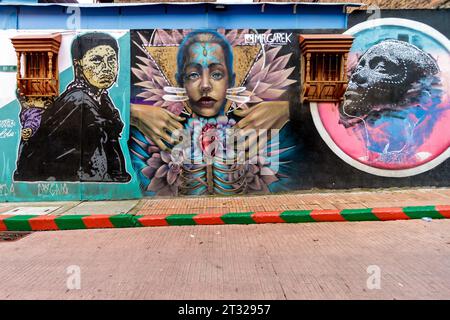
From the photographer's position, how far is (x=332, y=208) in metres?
6.28

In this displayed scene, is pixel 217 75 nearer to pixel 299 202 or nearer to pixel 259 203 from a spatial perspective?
pixel 259 203

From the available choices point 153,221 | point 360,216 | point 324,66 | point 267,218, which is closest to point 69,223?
point 153,221

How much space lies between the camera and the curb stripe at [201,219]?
589cm

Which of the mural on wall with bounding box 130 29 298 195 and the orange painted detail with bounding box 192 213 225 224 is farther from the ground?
the mural on wall with bounding box 130 29 298 195

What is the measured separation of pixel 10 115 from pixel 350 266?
291 inches

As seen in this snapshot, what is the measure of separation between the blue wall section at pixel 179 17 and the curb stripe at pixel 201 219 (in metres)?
4.13

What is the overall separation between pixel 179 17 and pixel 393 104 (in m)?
5.10

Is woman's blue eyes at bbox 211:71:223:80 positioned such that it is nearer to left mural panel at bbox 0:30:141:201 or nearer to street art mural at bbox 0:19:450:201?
street art mural at bbox 0:19:450:201

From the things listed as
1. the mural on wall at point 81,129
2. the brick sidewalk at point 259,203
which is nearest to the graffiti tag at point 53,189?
the mural on wall at point 81,129

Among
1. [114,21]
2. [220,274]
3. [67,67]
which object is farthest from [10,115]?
[220,274]

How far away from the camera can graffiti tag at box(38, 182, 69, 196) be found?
7.33 meters

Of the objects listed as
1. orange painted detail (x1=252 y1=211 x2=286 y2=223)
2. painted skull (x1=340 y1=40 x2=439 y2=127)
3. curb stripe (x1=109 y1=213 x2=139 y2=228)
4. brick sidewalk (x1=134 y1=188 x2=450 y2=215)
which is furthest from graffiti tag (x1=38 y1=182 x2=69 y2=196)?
painted skull (x1=340 y1=40 x2=439 y2=127)

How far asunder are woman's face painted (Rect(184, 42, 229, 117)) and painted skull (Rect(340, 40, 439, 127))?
276 cm
